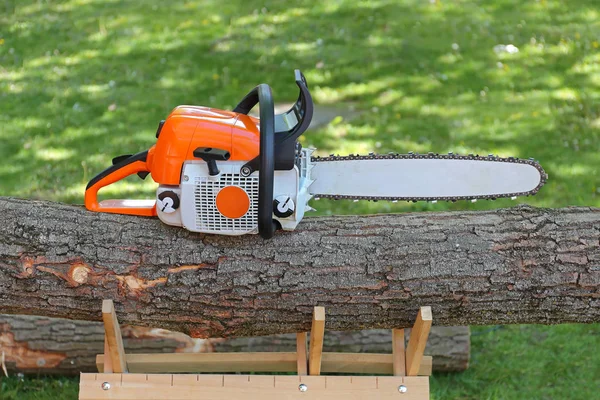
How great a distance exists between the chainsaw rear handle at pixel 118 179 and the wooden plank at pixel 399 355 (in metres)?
0.92

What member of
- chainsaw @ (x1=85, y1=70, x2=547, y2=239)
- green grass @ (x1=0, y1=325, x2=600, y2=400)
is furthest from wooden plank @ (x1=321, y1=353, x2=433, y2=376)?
green grass @ (x1=0, y1=325, x2=600, y2=400)

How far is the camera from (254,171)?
7.11 ft

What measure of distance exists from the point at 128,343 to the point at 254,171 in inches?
53.4

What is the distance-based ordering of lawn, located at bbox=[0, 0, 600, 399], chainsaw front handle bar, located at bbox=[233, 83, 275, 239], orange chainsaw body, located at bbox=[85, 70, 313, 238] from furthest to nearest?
lawn, located at bbox=[0, 0, 600, 399] → orange chainsaw body, located at bbox=[85, 70, 313, 238] → chainsaw front handle bar, located at bbox=[233, 83, 275, 239]

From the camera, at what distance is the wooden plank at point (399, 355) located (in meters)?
2.39

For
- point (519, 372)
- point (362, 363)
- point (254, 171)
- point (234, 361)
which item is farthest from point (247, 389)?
point (519, 372)

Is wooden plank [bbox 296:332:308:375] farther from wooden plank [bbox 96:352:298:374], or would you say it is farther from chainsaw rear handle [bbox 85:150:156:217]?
chainsaw rear handle [bbox 85:150:156:217]

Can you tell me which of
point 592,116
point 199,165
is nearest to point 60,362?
point 199,165

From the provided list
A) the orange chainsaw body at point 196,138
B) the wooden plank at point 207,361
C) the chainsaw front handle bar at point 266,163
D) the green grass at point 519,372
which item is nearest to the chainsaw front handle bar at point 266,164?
the chainsaw front handle bar at point 266,163

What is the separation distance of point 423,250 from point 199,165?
29.6 inches

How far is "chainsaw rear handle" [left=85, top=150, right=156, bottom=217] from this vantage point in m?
2.34

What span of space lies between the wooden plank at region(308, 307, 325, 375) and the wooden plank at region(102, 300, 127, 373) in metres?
0.61

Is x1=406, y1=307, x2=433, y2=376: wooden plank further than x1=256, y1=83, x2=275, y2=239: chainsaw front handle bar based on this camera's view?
Yes

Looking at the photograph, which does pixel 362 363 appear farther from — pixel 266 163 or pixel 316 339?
pixel 266 163
